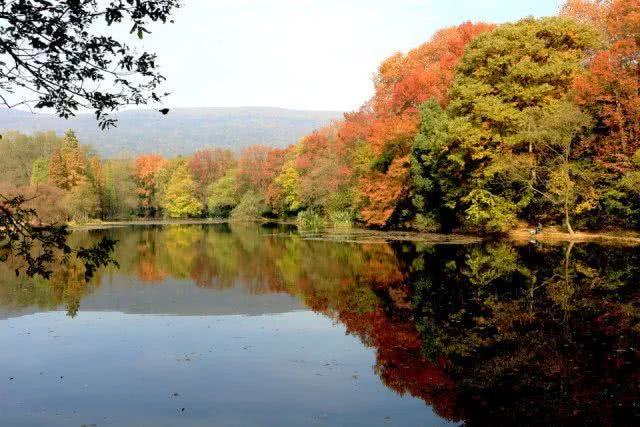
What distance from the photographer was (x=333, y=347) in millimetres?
11344

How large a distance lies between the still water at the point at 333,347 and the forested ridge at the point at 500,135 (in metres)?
9.42

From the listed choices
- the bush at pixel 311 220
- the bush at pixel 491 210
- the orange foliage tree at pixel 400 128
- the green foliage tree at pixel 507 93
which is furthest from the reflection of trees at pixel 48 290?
the bush at pixel 311 220

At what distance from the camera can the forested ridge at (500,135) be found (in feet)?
93.8

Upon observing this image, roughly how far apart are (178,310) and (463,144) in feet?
73.0

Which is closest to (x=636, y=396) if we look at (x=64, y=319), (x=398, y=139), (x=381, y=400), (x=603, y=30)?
(x=381, y=400)

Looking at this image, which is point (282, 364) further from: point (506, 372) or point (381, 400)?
point (506, 372)

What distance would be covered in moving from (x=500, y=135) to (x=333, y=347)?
81.8 ft

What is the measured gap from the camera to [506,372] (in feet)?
29.4

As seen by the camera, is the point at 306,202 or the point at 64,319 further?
the point at 306,202

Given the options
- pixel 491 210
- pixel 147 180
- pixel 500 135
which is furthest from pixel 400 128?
pixel 147 180

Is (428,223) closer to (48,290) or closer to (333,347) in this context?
(48,290)

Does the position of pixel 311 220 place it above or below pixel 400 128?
below

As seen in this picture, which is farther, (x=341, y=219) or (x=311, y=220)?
(x=311, y=220)

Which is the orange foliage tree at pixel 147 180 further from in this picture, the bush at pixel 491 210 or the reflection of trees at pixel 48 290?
the reflection of trees at pixel 48 290
